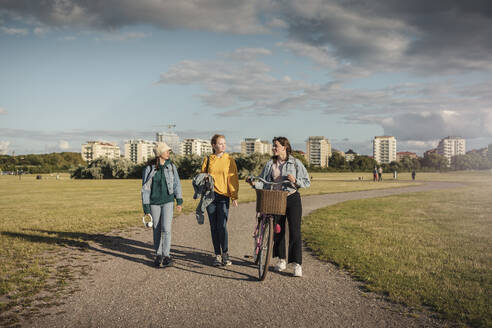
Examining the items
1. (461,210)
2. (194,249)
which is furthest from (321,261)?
(461,210)

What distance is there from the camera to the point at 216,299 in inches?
177

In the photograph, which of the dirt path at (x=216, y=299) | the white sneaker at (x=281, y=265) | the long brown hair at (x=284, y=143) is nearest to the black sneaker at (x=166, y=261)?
the dirt path at (x=216, y=299)

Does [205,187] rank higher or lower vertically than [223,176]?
lower

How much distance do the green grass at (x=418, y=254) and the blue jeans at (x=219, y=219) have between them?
2037 millimetres

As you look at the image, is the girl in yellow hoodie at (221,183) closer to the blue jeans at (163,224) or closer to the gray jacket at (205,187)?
the gray jacket at (205,187)

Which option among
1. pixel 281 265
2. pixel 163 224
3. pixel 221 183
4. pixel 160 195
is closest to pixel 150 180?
pixel 160 195

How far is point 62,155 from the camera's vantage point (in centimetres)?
14725

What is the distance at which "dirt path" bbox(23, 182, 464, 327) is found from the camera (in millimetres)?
3869

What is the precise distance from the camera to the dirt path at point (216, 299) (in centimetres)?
387

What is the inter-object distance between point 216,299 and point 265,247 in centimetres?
135

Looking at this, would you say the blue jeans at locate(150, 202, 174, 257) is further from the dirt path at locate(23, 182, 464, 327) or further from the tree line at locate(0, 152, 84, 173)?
the tree line at locate(0, 152, 84, 173)

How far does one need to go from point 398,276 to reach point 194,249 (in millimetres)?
3982

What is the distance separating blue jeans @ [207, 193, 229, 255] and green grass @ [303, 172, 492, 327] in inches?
80.2

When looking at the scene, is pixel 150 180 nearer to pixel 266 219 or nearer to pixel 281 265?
pixel 266 219
